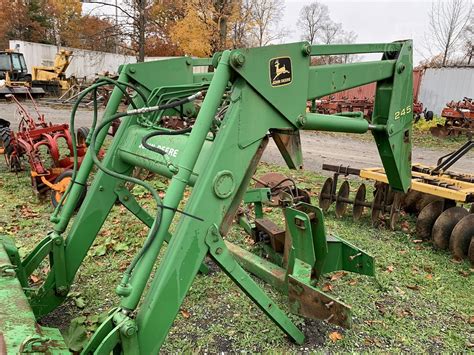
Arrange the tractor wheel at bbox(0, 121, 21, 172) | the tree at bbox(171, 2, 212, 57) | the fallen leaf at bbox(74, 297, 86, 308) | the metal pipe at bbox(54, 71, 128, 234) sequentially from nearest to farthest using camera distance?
the metal pipe at bbox(54, 71, 128, 234) < the fallen leaf at bbox(74, 297, 86, 308) < the tractor wheel at bbox(0, 121, 21, 172) < the tree at bbox(171, 2, 212, 57)

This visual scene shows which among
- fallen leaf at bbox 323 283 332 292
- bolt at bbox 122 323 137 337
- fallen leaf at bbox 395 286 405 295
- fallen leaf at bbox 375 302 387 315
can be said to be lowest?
fallen leaf at bbox 375 302 387 315

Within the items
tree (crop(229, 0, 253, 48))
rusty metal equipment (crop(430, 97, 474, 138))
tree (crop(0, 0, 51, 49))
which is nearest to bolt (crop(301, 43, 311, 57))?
rusty metal equipment (crop(430, 97, 474, 138))

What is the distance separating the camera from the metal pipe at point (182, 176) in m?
2.09

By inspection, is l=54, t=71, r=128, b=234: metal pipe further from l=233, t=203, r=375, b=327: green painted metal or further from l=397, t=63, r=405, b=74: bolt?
l=397, t=63, r=405, b=74: bolt

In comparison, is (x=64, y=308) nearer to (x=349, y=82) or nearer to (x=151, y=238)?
(x=151, y=238)

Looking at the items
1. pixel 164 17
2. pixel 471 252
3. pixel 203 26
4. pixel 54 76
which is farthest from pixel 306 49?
pixel 54 76

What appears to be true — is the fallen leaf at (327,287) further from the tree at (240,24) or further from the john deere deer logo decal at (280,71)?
the tree at (240,24)

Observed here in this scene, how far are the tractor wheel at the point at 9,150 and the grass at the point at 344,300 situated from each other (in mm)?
3397

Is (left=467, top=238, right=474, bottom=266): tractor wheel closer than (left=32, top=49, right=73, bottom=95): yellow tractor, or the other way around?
(left=467, top=238, right=474, bottom=266): tractor wheel

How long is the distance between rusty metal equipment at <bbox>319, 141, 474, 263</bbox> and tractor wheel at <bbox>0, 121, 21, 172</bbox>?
606 centimetres

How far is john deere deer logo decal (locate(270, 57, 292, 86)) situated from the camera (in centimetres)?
227

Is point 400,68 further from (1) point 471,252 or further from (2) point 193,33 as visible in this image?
(2) point 193,33

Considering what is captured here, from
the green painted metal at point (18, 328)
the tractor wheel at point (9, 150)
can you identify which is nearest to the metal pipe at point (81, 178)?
the green painted metal at point (18, 328)

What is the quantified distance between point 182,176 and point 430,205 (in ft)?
13.9
